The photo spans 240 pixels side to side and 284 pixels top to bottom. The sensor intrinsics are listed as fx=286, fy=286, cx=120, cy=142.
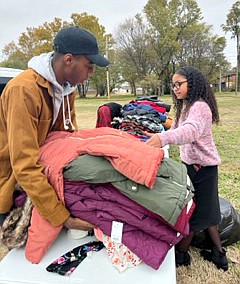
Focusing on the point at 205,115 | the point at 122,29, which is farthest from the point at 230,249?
the point at 122,29

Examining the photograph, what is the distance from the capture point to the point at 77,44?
4.03 ft

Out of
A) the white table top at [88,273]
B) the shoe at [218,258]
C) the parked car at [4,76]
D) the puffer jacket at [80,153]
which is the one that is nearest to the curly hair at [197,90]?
the puffer jacket at [80,153]

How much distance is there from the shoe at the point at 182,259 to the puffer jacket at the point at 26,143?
1.19 m

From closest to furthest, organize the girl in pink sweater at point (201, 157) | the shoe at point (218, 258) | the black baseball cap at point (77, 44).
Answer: the black baseball cap at point (77, 44) → the girl in pink sweater at point (201, 157) → the shoe at point (218, 258)

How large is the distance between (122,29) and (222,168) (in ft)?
98.3

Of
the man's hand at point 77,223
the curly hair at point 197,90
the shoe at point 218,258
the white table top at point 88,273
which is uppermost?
the curly hair at point 197,90

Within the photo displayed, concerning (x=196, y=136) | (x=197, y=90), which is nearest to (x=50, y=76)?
(x=196, y=136)

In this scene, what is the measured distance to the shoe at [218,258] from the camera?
80.2 inches

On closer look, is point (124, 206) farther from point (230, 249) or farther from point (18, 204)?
point (230, 249)

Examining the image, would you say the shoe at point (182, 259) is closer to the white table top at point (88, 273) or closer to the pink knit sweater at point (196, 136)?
the pink knit sweater at point (196, 136)

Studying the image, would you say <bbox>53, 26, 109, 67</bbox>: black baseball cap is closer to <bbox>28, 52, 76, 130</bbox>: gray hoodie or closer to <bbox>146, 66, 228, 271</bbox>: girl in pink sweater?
<bbox>28, 52, 76, 130</bbox>: gray hoodie

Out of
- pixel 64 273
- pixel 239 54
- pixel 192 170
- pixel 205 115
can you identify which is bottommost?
pixel 64 273

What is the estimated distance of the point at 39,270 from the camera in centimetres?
119

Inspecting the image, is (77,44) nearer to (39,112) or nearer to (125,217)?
(39,112)
